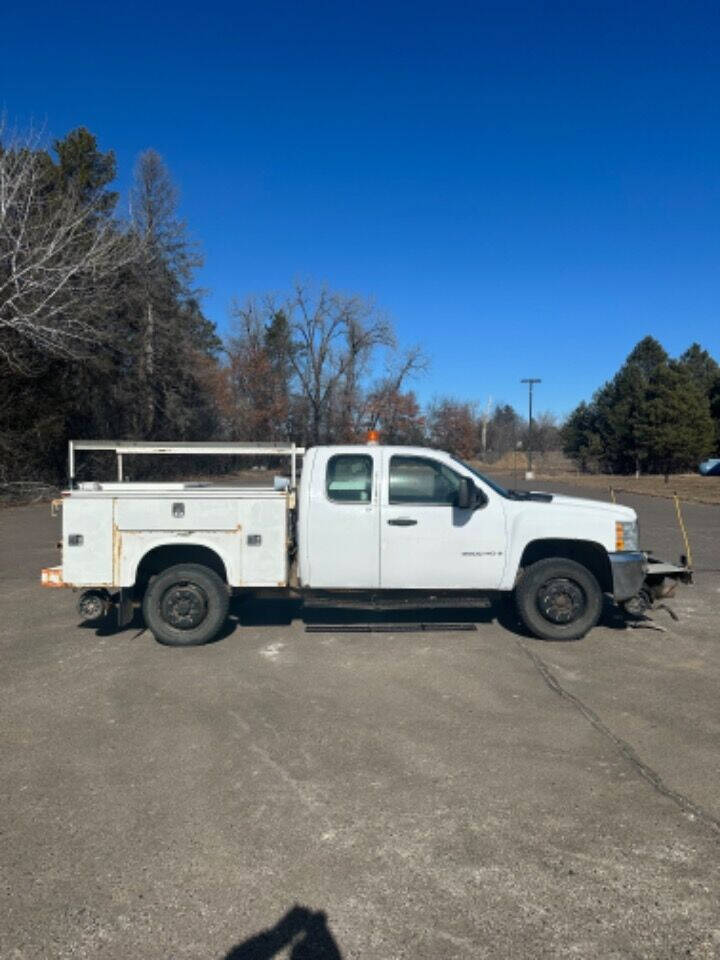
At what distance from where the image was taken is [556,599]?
7039 millimetres

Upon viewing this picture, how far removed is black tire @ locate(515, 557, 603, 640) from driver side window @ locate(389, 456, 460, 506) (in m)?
1.12

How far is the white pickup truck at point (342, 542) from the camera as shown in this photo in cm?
673

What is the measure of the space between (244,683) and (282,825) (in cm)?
229

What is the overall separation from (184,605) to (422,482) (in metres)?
2.62

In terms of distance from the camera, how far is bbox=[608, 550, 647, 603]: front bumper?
695 centimetres

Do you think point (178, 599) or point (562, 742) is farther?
point (178, 599)

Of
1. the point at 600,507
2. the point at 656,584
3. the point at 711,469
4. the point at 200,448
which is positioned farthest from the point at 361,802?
the point at 711,469

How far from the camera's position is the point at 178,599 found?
6.86 meters

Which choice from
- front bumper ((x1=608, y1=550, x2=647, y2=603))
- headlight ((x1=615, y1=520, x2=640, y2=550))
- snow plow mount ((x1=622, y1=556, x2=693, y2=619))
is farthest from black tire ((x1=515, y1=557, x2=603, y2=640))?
snow plow mount ((x1=622, y1=556, x2=693, y2=619))

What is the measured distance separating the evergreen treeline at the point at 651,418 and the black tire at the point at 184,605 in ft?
179

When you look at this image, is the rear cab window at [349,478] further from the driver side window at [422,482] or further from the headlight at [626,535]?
the headlight at [626,535]

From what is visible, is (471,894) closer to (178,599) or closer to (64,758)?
(64,758)

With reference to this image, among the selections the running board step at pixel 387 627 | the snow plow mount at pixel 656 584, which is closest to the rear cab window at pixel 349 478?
the running board step at pixel 387 627

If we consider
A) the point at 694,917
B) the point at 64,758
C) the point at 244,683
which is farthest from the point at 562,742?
the point at 64,758
